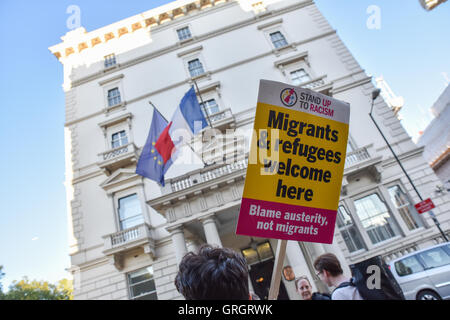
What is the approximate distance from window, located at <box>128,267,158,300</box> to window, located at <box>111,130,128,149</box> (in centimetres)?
786

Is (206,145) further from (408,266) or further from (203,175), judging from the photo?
(408,266)

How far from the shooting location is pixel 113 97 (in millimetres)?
18250

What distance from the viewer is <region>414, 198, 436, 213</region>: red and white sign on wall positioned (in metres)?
10.3

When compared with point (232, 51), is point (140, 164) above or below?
below

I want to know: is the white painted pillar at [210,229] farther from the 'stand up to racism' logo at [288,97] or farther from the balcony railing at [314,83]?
the balcony railing at [314,83]

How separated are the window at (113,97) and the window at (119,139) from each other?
2.62 m

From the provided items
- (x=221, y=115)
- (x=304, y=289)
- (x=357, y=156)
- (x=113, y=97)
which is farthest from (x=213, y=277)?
(x=113, y=97)

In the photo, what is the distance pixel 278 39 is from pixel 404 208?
527 inches

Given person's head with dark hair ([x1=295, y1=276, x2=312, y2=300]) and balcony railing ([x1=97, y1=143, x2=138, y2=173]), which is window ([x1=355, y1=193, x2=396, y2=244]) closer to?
person's head with dark hair ([x1=295, y1=276, x2=312, y2=300])

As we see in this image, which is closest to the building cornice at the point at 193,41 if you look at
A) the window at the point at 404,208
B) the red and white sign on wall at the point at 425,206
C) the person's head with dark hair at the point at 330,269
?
the window at the point at 404,208

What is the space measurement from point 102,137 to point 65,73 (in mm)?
7714

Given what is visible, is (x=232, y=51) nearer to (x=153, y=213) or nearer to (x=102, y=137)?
(x=102, y=137)

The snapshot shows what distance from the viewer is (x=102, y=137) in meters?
16.6

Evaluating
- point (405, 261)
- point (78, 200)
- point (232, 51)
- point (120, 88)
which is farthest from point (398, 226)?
point (120, 88)
